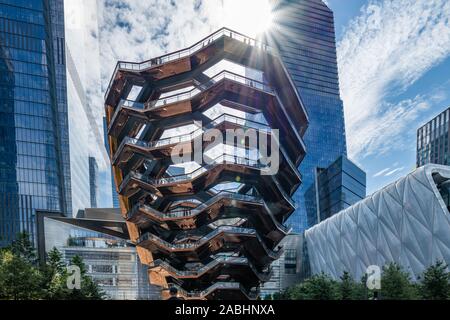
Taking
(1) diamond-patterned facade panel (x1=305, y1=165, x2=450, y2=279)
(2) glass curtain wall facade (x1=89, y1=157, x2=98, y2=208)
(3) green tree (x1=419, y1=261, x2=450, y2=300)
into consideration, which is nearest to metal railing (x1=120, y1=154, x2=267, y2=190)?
(3) green tree (x1=419, y1=261, x2=450, y2=300)

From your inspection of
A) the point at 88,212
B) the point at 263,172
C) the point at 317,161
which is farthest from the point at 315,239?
the point at 317,161

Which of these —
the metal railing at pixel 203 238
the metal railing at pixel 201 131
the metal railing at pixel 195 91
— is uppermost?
the metal railing at pixel 195 91

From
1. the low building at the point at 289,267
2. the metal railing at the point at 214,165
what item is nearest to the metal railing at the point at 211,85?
the metal railing at the point at 214,165

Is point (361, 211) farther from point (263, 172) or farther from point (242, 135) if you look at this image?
point (242, 135)

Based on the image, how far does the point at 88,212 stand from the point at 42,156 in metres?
29.2

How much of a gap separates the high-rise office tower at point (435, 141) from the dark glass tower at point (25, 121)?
86768mm

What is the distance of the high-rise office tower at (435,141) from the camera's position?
56.0 m

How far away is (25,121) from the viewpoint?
72125 millimetres

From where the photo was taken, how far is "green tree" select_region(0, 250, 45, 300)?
70.6 ft

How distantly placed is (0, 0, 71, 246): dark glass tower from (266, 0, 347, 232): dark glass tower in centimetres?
7921

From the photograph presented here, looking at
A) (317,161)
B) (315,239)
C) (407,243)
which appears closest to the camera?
(407,243)

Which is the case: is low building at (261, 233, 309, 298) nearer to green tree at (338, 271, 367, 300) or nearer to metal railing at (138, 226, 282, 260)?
green tree at (338, 271, 367, 300)

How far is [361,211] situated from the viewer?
128ft

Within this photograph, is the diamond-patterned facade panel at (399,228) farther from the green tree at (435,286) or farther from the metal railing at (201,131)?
the metal railing at (201,131)
